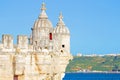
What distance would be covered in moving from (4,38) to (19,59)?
2.11 metres

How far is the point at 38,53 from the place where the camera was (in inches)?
1757

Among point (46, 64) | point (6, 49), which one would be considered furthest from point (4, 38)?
point (46, 64)

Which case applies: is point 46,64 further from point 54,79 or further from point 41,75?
point 54,79

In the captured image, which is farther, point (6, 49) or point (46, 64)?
point (46, 64)

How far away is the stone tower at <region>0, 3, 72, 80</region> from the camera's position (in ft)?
124

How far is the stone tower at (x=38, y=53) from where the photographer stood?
3776 centimetres

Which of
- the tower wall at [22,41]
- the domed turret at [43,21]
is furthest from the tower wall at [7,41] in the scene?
the domed turret at [43,21]

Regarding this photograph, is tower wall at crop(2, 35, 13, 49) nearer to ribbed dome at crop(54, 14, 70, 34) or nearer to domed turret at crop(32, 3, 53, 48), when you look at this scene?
domed turret at crop(32, 3, 53, 48)

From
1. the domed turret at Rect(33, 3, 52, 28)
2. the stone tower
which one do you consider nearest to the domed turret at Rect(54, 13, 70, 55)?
the stone tower

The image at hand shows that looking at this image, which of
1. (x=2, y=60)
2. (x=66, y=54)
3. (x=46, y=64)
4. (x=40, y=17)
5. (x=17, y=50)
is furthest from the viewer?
(x=66, y=54)

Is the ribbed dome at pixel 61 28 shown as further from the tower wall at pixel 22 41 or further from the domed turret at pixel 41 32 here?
the tower wall at pixel 22 41

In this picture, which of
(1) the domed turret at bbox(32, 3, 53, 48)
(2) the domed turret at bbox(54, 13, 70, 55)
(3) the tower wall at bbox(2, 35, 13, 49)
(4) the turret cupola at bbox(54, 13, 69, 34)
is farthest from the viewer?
(4) the turret cupola at bbox(54, 13, 69, 34)

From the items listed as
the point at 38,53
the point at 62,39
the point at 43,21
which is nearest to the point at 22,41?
the point at 38,53

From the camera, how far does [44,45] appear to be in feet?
156
